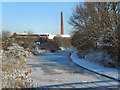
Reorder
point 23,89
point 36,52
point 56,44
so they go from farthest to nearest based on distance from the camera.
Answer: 1. point 56,44
2. point 36,52
3. point 23,89

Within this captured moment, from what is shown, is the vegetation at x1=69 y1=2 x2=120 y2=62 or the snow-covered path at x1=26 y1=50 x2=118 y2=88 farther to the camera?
the vegetation at x1=69 y1=2 x2=120 y2=62

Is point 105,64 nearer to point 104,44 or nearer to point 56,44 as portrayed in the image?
point 104,44

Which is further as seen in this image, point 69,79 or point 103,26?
point 103,26

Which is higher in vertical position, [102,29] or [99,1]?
[99,1]

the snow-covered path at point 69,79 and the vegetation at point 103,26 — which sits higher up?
the vegetation at point 103,26

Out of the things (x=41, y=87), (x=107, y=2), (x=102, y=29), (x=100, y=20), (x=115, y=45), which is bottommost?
(x=41, y=87)

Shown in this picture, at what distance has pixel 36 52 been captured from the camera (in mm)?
18578

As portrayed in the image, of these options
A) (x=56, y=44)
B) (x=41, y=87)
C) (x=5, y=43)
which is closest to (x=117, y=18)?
(x=41, y=87)

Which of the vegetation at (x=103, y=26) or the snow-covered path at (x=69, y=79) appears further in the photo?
the vegetation at (x=103, y=26)

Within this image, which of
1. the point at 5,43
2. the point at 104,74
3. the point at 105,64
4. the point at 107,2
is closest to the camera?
the point at 104,74

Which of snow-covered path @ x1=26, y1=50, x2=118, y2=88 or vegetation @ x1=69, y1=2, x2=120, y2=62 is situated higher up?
vegetation @ x1=69, y1=2, x2=120, y2=62

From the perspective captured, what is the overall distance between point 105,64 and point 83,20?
7.18 m

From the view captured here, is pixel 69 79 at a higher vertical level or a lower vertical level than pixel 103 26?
lower

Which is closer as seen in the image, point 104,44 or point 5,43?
point 104,44
